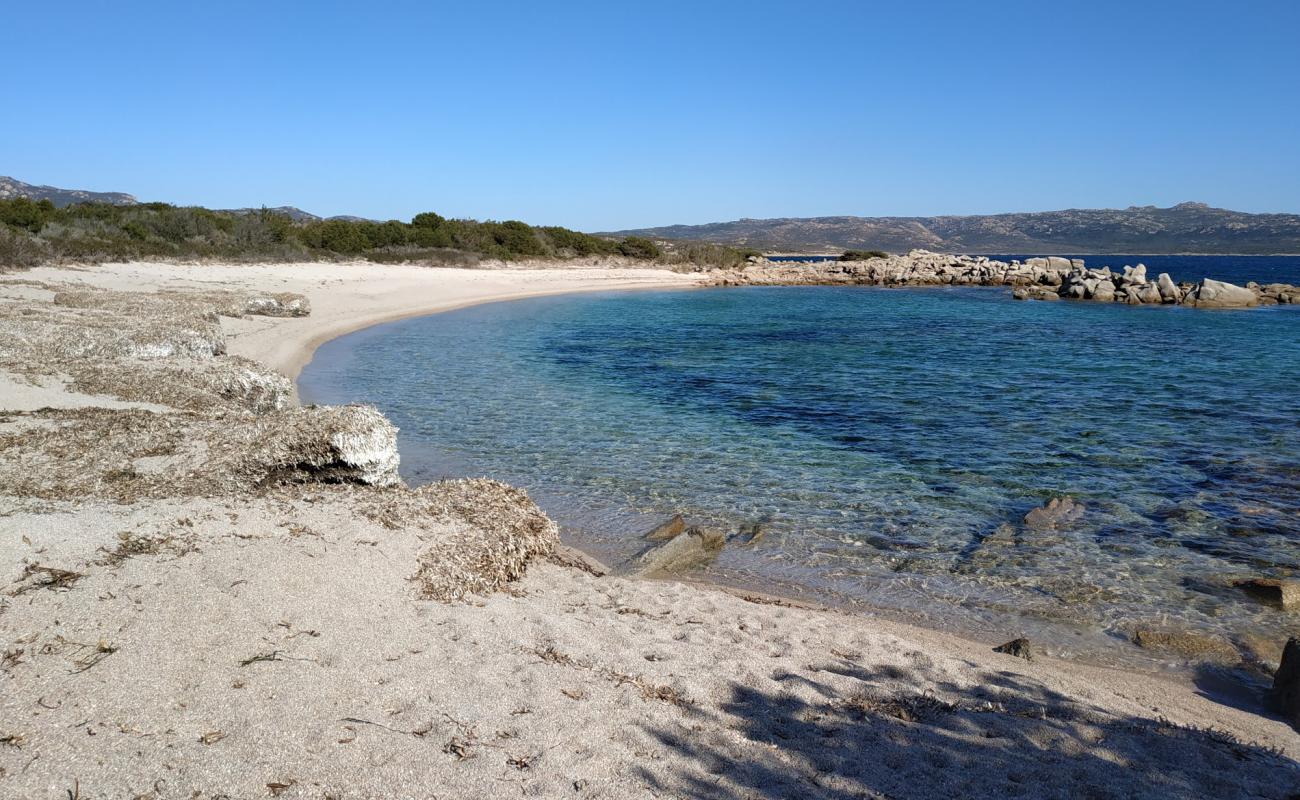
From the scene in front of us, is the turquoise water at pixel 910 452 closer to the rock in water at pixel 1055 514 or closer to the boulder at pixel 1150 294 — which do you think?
the rock in water at pixel 1055 514

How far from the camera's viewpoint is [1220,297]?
3909cm

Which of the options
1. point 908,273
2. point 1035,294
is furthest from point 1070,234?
point 1035,294

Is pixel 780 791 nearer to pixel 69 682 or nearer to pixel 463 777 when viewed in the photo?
pixel 463 777

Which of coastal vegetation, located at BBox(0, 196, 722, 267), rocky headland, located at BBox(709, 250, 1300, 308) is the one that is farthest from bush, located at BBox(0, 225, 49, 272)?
rocky headland, located at BBox(709, 250, 1300, 308)

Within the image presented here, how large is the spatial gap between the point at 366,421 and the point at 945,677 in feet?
17.8

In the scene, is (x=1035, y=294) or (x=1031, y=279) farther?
(x=1031, y=279)

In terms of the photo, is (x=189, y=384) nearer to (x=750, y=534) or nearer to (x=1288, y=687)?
(x=750, y=534)

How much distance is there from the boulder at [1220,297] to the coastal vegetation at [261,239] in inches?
1356

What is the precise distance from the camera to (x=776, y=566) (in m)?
7.40

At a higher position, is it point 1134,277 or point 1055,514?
point 1134,277

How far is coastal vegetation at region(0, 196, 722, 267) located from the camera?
31.4 meters

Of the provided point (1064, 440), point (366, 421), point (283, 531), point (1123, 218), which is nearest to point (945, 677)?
point (283, 531)

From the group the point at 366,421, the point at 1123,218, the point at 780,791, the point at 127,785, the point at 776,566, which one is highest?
the point at 1123,218

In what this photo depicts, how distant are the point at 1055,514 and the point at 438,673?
24.0 feet
